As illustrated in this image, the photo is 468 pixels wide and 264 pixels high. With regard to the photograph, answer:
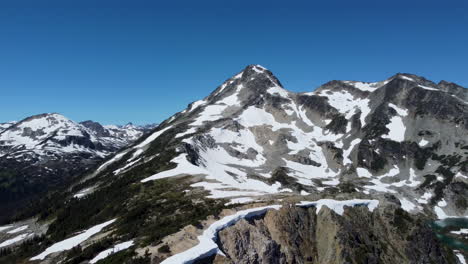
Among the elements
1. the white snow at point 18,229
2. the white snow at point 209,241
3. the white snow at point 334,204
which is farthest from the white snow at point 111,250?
the white snow at point 18,229

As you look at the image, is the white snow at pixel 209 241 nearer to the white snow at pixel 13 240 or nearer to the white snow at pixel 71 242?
the white snow at pixel 71 242

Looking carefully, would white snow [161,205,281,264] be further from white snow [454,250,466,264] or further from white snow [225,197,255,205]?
white snow [454,250,466,264]

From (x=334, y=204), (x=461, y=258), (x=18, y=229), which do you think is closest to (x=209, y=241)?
(x=334, y=204)

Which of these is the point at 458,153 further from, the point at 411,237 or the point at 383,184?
the point at 411,237

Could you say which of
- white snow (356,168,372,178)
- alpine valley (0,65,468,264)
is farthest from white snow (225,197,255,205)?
white snow (356,168,372,178)

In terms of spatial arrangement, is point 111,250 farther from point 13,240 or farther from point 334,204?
point 13,240
